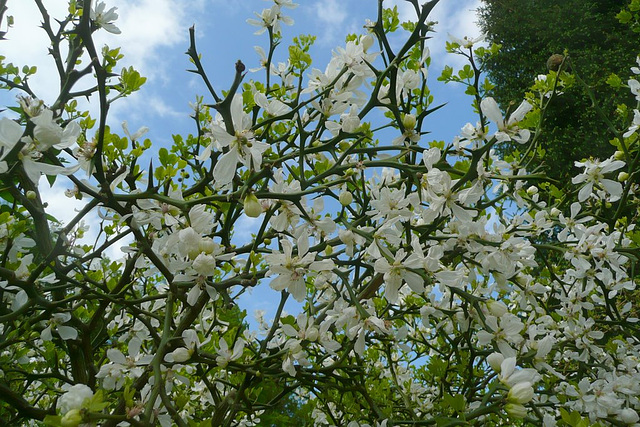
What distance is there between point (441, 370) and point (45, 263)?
1589 mm

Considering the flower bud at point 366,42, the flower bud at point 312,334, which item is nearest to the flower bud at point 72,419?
the flower bud at point 312,334

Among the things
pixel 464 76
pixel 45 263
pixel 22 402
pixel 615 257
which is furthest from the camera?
pixel 464 76

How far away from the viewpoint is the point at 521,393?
1.24 metres

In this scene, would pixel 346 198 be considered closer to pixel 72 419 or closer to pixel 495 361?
pixel 495 361

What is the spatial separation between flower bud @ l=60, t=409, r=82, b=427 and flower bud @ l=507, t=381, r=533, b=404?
914 mm

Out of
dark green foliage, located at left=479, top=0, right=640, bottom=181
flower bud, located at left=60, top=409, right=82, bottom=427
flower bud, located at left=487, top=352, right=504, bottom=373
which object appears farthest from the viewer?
dark green foliage, located at left=479, top=0, right=640, bottom=181

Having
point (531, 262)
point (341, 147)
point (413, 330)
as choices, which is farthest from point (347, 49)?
point (413, 330)

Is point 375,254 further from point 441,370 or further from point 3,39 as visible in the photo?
point 3,39

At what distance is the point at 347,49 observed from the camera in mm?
1754

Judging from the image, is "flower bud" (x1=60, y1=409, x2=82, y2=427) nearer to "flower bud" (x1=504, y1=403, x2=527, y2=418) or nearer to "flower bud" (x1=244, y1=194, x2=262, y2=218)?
"flower bud" (x1=244, y1=194, x2=262, y2=218)

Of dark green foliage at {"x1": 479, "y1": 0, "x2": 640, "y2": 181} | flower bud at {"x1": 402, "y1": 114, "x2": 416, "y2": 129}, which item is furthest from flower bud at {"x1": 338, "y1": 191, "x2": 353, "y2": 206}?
dark green foliage at {"x1": 479, "y1": 0, "x2": 640, "y2": 181}

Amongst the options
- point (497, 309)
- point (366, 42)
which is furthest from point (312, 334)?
point (366, 42)

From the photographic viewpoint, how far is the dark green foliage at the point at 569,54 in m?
11.1

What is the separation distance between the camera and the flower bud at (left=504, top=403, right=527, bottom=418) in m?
1.22
